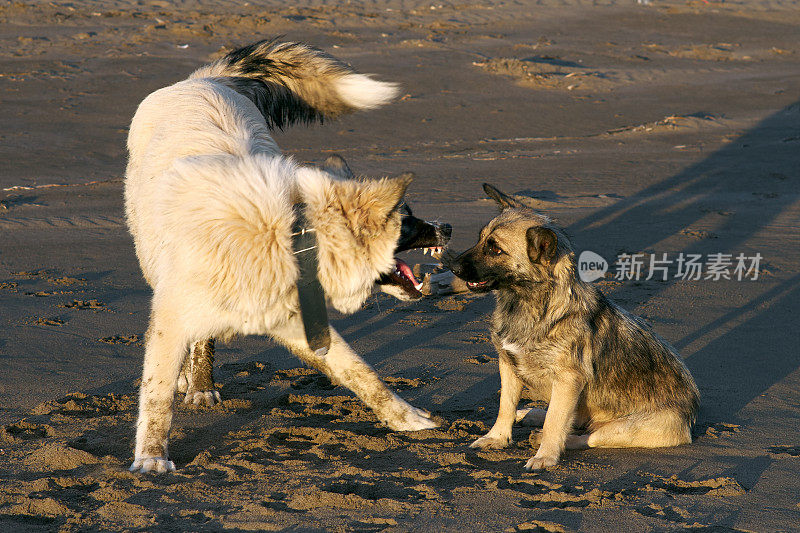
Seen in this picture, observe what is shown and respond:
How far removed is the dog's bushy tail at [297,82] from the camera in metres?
6.25

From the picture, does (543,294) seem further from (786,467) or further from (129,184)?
(129,184)

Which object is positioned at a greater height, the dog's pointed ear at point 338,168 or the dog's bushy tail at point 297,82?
the dog's bushy tail at point 297,82

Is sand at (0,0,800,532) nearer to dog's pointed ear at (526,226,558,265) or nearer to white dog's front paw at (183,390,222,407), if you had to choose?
white dog's front paw at (183,390,222,407)

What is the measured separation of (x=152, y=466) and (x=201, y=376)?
3.65ft

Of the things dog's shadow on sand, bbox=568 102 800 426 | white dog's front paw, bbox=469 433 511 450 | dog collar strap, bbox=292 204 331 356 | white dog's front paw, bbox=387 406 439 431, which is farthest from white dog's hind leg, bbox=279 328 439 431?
dog's shadow on sand, bbox=568 102 800 426

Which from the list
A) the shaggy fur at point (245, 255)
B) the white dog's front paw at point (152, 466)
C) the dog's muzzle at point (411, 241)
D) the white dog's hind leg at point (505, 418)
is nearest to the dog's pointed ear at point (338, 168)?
the shaggy fur at point (245, 255)

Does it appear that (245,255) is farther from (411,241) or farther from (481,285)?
(481,285)

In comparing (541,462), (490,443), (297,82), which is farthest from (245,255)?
(297,82)

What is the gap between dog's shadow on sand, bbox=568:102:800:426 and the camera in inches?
225

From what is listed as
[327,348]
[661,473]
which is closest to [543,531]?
[661,473]

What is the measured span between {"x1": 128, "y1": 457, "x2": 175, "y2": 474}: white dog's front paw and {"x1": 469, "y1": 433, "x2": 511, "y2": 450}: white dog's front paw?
158 cm

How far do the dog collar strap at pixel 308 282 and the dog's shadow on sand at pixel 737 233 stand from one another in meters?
2.38

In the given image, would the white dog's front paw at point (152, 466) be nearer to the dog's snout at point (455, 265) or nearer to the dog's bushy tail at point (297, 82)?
the dog's snout at point (455, 265)

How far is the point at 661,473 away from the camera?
4168mm
